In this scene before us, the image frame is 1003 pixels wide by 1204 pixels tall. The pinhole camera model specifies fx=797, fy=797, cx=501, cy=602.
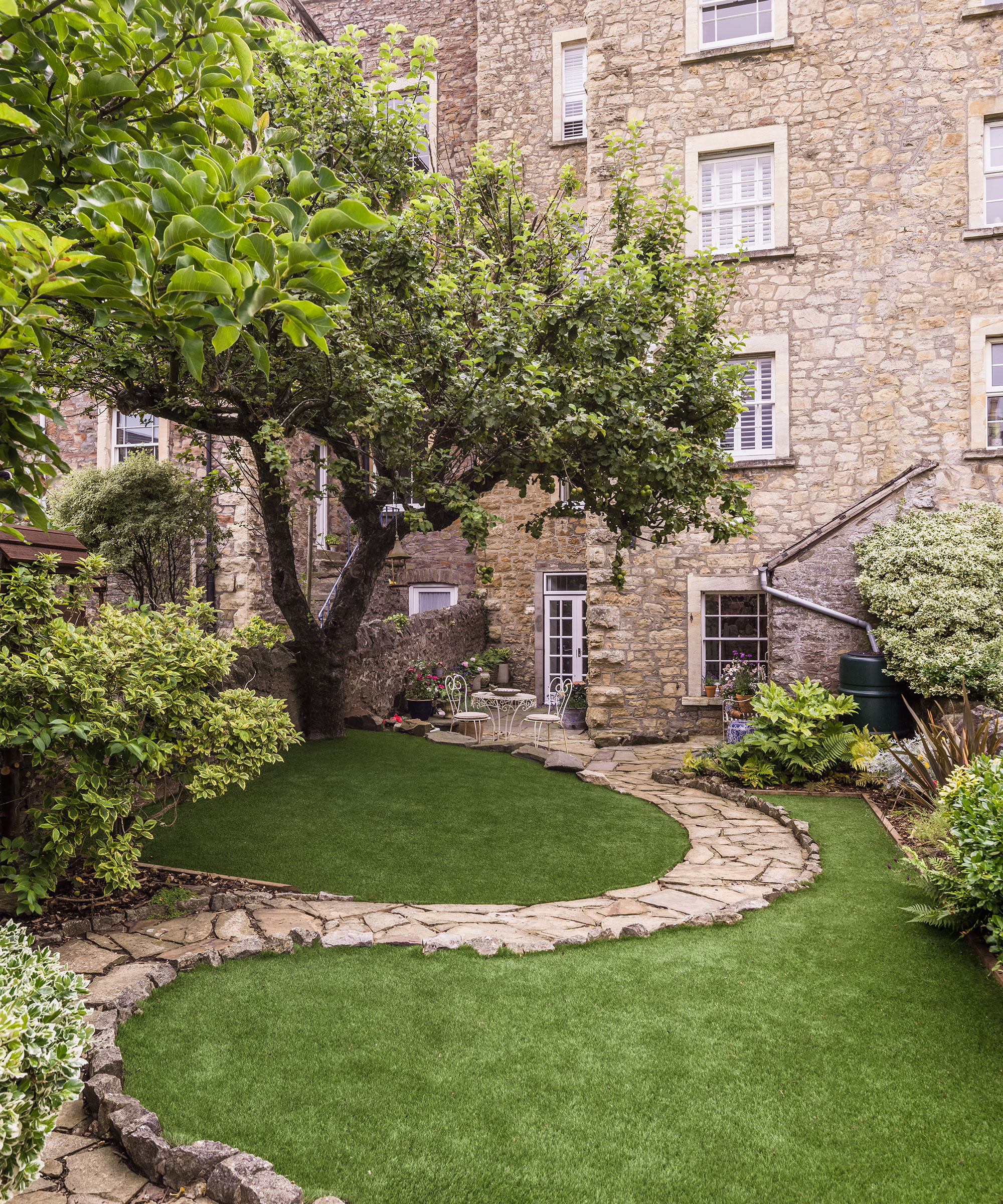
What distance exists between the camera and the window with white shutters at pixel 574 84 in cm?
1488

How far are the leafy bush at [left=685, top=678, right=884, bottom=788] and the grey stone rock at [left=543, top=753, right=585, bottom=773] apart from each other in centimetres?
158

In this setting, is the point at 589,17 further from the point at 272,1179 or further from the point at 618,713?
the point at 272,1179

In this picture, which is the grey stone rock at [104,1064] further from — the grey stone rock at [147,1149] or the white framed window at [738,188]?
the white framed window at [738,188]

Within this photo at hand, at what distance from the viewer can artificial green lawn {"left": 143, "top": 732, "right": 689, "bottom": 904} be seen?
5.53 m

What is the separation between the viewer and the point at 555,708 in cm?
1448

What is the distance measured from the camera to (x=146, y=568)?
1095 centimetres

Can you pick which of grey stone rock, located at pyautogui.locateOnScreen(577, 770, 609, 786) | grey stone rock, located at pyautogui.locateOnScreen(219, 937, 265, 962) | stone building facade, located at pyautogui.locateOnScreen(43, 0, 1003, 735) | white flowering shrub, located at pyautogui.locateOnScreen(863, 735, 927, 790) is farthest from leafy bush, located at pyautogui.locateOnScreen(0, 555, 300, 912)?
stone building facade, located at pyautogui.locateOnScreen(43, 0, 1003, 735)

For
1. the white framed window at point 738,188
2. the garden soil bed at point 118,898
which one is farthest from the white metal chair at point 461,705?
the white framed window at point 738,188

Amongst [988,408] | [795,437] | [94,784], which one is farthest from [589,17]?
[94,784]

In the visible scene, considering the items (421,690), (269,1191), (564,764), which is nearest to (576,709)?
(421,690)

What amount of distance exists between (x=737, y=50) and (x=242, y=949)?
12754 mm

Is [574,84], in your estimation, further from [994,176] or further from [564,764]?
[564,764]

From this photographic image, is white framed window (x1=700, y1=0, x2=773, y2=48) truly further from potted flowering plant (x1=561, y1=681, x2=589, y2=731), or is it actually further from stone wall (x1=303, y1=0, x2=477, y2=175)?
potted flowering plant (x1=561, y1=681, x2=589, y2=731)

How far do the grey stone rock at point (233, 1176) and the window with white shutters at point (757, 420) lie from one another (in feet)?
33.5
